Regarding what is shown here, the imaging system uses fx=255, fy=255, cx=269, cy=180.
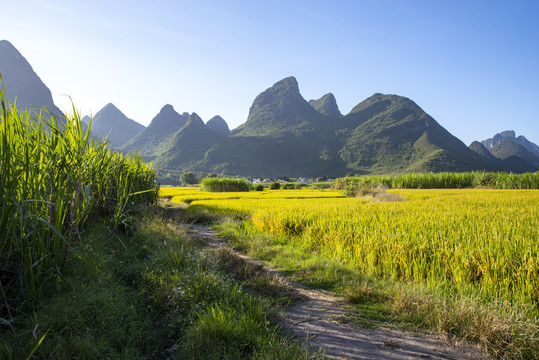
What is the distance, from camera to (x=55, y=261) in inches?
101

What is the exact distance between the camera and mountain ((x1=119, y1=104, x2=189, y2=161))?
402 feet

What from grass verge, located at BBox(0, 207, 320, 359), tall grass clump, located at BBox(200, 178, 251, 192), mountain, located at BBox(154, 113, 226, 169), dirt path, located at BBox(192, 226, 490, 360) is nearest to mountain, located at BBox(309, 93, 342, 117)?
mountain, located at BBox(154, 113, 226, 169)

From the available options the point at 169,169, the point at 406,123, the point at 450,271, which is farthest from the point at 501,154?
the point at 450,271

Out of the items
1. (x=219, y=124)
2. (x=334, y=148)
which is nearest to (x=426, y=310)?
(x=334, y=148)

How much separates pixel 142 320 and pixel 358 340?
7.51 ft

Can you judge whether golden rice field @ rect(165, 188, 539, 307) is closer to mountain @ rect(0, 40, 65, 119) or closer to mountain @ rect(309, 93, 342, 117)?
mountain @ rect(0, 40, 65, 119)

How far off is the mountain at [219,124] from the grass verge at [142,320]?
172388mm

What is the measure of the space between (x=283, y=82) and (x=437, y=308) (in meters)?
168

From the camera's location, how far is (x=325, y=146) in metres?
102

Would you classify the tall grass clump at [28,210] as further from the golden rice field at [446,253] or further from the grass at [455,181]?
the grass at [455,181]

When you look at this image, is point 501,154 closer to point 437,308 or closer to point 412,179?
point 412,179

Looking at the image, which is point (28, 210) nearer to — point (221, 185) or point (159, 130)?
point (221, 185)

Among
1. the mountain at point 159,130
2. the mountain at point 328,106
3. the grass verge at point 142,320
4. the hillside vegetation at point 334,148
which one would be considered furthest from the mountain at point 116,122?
the grass verge at point 142,320

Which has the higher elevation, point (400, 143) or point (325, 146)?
point (400, 143)
